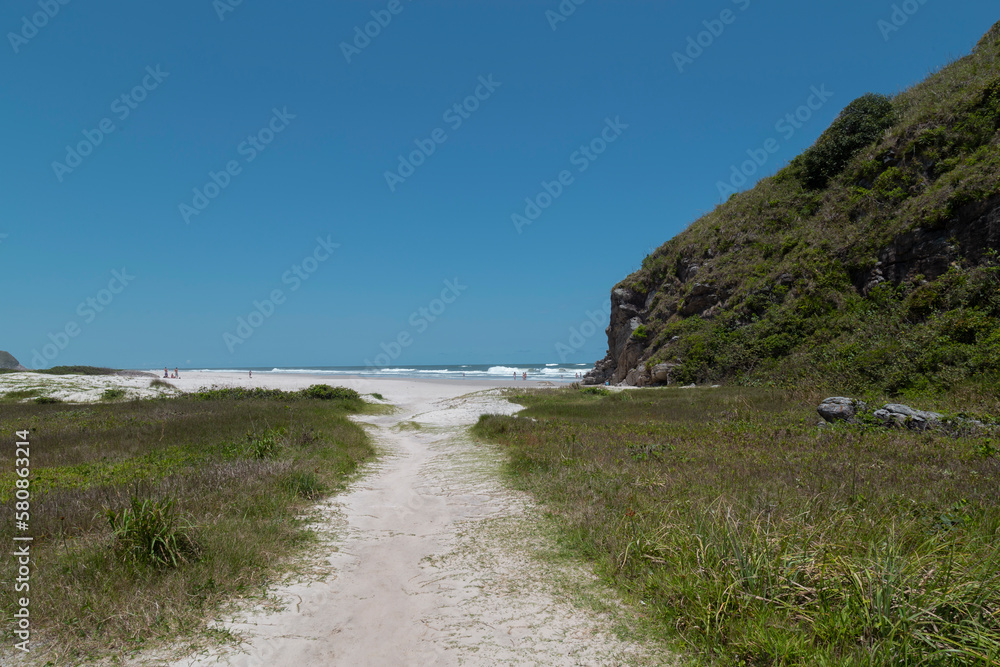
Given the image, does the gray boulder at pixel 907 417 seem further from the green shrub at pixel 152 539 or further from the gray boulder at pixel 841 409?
the green shrub at pixel 152 539

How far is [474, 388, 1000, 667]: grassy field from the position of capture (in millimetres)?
3502

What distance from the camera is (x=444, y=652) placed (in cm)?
408

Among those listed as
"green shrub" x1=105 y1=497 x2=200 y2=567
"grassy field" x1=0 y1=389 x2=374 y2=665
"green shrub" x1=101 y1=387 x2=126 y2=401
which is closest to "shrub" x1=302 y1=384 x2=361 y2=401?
"green shrub" x1=101 y1=387 x2=126 y2=401

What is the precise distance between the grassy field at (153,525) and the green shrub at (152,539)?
1 cm

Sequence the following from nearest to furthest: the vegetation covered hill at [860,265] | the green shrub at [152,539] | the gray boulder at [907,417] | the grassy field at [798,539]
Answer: the grassy field at [798,539], the green shrub at [152,539], the gray boulder at [907,417], the vegetation covered hill at [860,265]

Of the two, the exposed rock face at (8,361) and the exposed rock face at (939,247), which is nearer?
the exposed rock face at (939,247)

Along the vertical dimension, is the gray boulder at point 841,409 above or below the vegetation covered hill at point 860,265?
below

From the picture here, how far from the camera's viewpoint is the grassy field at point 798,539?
3502mm

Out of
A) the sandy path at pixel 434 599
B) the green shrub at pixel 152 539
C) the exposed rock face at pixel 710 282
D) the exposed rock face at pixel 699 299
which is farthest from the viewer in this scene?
the exposed rock face at pixel 699 299

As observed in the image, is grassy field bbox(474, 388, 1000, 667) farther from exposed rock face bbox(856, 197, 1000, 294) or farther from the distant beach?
the distant beach

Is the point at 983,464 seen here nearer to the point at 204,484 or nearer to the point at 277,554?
the point at 277,554

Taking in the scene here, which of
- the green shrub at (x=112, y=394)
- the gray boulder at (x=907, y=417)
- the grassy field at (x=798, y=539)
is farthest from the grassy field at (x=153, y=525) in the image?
the green shrub at (x=112, y=394)

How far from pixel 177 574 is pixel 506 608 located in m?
3.41

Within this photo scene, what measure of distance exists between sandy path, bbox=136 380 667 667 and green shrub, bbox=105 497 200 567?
1.27 m
